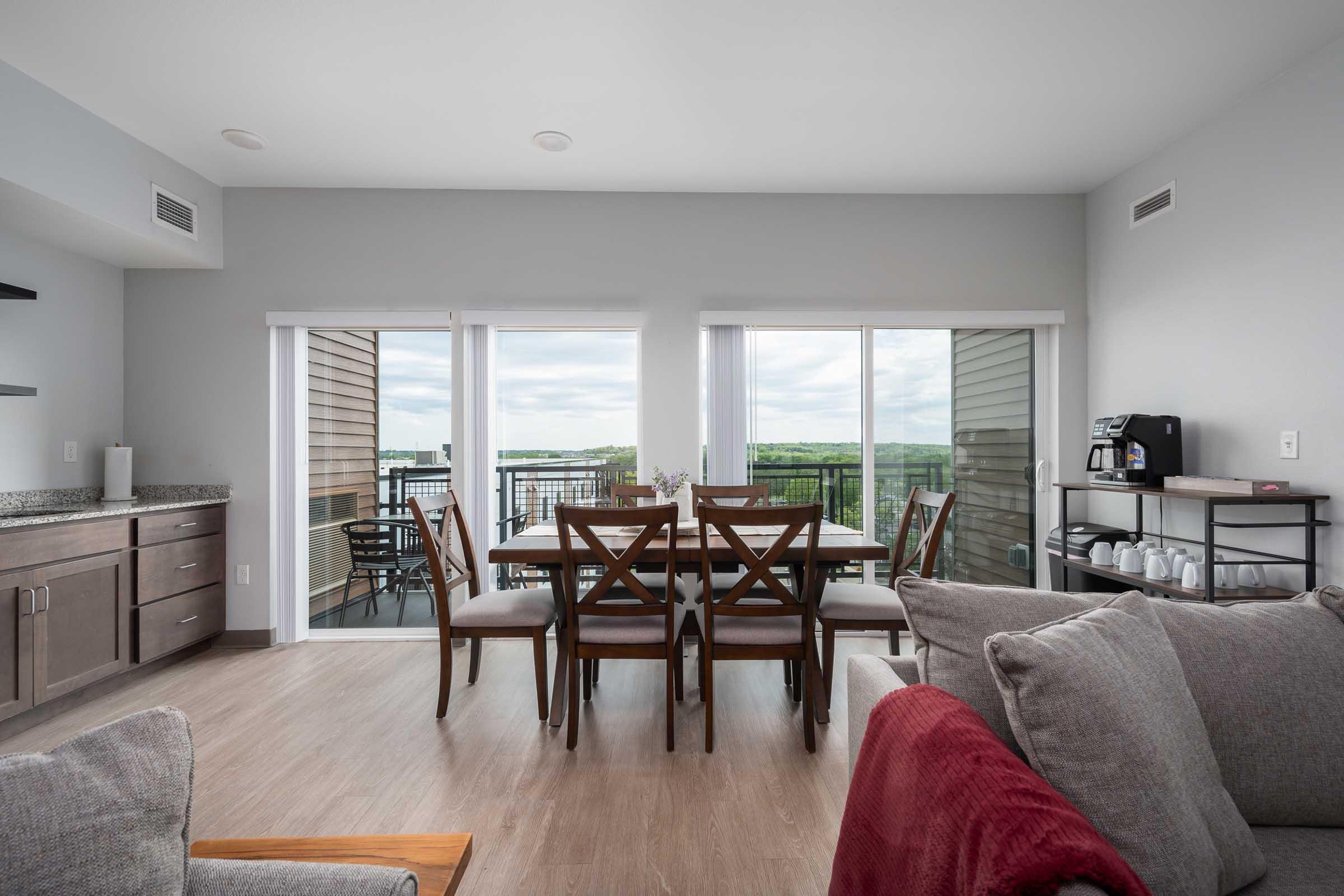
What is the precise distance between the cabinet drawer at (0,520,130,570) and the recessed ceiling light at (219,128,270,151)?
1.95m

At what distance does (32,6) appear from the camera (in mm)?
2250

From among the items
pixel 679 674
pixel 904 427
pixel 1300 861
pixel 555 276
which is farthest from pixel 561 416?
pixel 1300 861

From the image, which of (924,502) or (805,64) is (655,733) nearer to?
(924,502)

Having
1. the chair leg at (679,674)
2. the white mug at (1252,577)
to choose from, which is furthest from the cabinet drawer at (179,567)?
the white mug at (1252,577)

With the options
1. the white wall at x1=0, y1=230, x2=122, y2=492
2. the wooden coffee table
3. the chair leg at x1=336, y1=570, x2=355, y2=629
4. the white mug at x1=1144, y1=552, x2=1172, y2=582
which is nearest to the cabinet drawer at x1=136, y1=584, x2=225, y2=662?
the chair leg at x1=336, y1=570, x2=355, y2=629

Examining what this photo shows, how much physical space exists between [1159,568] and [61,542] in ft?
15.9

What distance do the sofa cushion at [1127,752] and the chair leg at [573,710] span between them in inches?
67.7

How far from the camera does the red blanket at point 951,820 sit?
2.38ft

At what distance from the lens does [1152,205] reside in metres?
3.46

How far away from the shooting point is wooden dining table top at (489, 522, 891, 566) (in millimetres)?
2617

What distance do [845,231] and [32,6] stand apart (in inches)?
147

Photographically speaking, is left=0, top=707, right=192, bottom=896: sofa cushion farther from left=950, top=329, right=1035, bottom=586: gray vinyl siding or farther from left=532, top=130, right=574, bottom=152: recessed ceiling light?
left=950, top=329, right=1035, bottom=586: gray vinyl siding

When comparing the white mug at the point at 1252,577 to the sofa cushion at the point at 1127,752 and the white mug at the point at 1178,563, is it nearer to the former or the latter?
the white mug at the point at 1178,563

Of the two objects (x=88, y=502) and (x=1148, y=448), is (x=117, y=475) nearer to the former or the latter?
(x=88, y=502)
